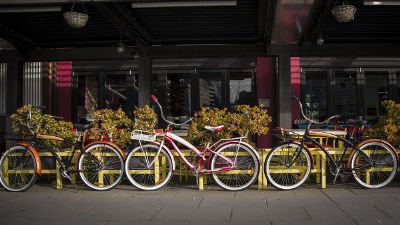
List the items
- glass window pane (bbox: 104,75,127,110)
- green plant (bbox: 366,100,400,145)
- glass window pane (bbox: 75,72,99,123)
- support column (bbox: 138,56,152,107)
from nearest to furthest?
green plant (bbox: 366,100,400,145) < support column (bbox: 138,56,152,107) < glass window pane (bbox: 104,75,127,110) < glass window pane (bbox: 75,72,99,123)

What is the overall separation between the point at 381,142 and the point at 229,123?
7.40 ft

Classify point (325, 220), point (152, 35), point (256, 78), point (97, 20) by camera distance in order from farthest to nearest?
point (256, 78) < point (152, 35) < point (97, 20) < point (325, 220)

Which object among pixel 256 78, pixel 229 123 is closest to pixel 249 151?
pixel 229 123

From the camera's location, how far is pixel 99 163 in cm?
639

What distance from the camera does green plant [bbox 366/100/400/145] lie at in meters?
6.54

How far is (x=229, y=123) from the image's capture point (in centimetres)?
661

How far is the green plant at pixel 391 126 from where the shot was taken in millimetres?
6539

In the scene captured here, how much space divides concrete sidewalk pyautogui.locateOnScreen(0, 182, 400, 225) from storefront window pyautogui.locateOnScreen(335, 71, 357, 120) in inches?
195

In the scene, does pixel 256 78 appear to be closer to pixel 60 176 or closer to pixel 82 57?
pixel 82 57

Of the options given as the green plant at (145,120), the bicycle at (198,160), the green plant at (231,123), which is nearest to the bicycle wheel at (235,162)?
the bicycle at (198,160)

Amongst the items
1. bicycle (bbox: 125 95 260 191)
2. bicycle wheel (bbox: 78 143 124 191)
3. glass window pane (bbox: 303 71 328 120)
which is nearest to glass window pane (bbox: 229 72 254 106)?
glass window pane (bbox: 303 71 328 120)

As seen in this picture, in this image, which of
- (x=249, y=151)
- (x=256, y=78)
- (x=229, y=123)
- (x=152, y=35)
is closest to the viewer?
(x=249, y=151)

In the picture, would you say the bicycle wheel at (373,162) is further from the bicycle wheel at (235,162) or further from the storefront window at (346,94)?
the storefront window at (346,94)

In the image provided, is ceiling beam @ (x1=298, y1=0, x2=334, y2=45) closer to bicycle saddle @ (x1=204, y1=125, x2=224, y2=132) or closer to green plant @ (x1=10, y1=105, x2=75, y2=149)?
bicycle saddle @ (x1=204, y1=125, x2=224, y2=132)
